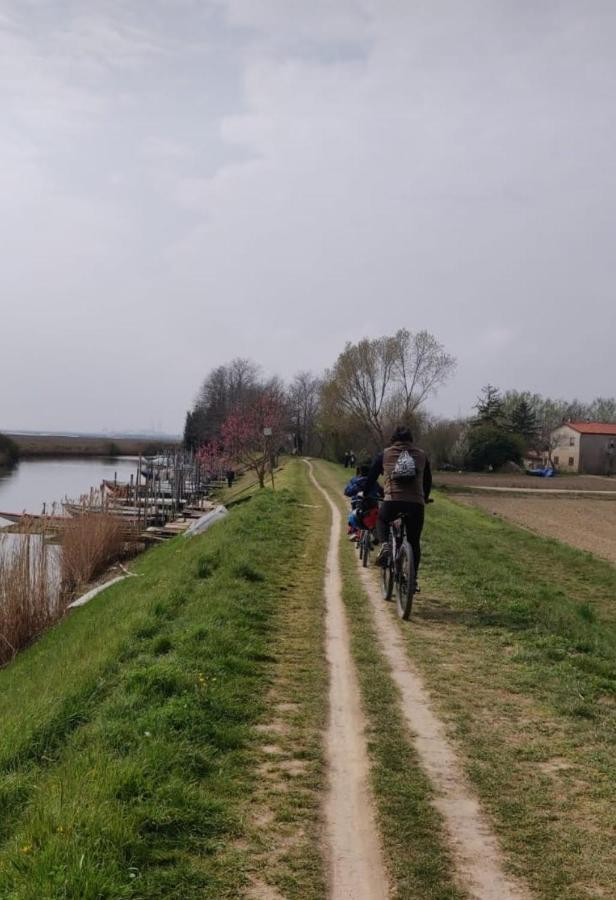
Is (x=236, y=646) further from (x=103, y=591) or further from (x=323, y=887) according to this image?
(x=103, y=591)

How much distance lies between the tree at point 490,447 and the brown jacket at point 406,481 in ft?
218

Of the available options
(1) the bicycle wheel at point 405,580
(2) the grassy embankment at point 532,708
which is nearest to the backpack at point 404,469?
(1) the bicycle wheel at point 405,580

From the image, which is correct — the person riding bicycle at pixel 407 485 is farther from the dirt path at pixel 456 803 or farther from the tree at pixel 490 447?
the tree at pixel 490 447

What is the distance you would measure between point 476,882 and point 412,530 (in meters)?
5.21

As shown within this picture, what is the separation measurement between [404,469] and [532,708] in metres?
3.22

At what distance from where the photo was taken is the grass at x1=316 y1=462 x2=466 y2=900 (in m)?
3.17

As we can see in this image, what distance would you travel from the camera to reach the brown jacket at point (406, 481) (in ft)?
27.0

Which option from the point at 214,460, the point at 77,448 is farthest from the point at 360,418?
the point at 77,448

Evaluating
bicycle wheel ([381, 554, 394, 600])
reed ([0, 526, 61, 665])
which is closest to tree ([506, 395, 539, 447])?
reed ([0, 526, 61, 665])

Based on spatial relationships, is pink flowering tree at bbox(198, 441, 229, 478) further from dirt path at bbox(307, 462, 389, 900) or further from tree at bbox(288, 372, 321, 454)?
dirt path at bbox(307, 462, 389, 900)

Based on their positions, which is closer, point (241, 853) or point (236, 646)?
point (241, 853)

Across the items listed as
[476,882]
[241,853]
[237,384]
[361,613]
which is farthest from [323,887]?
[237,384]

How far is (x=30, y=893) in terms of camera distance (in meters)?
2.98

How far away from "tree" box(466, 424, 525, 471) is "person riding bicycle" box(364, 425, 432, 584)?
66340 mm
